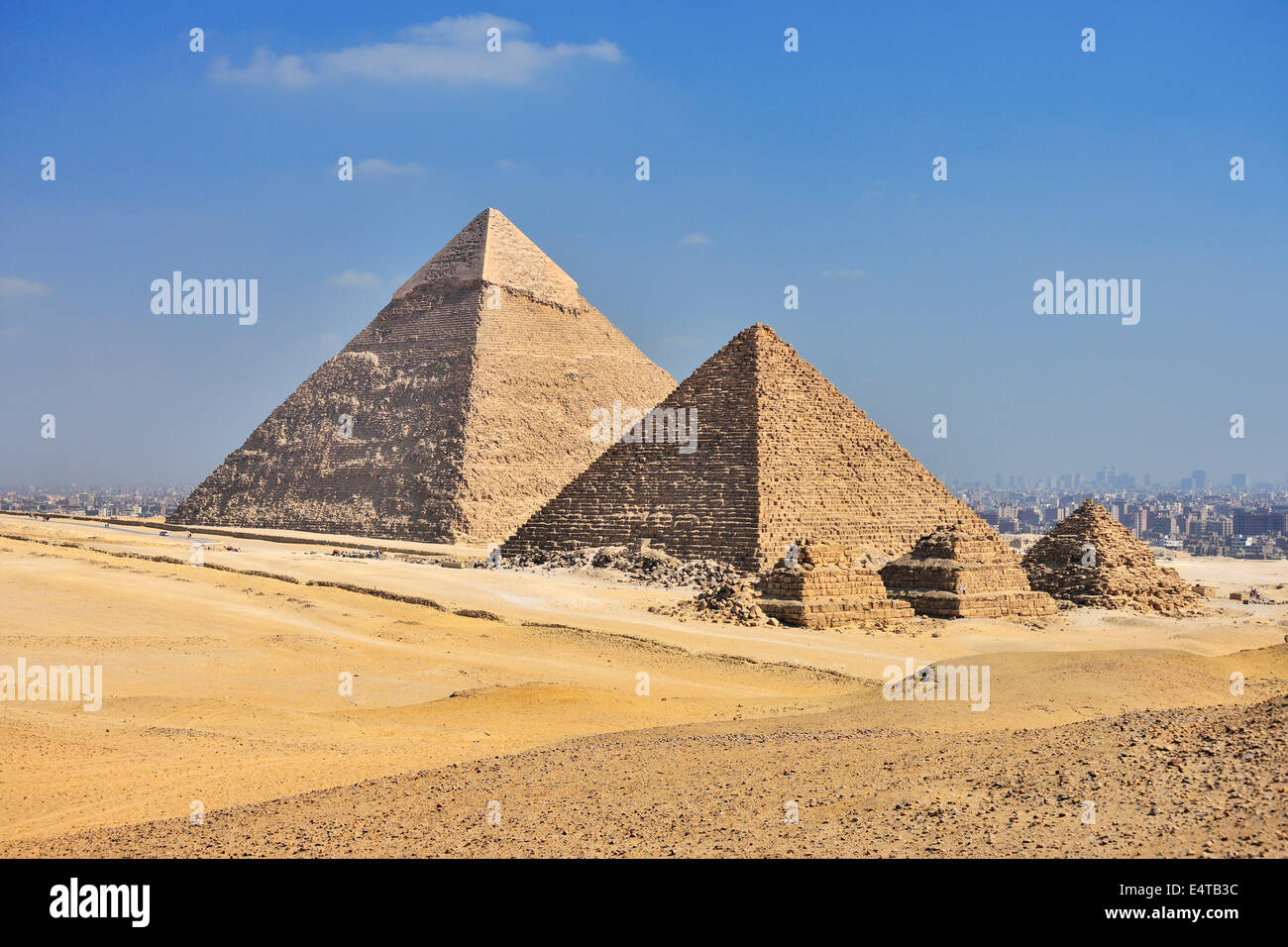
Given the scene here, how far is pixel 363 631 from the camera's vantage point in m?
18.0

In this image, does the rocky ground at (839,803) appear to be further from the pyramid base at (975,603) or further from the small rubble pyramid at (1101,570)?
the small rubble pyramid at (1101,570)

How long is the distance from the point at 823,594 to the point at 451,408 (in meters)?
44.3

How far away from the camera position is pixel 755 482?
33094mm

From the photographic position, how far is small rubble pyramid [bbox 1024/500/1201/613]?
27.0 meters

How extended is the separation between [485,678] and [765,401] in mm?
23276

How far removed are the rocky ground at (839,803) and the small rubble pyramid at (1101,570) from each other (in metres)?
21.2

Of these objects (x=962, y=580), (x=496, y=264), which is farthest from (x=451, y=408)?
(x=962, y=580)

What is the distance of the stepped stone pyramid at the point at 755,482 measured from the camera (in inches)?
1289

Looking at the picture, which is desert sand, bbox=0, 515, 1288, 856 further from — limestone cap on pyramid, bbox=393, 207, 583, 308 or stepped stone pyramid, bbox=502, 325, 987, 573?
limestone cap on pyramid, bbox=393, 207, 583, 308

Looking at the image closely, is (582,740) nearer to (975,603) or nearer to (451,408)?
(975,603)
